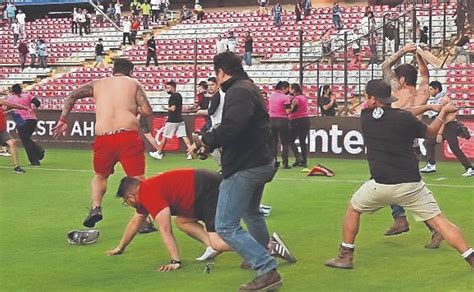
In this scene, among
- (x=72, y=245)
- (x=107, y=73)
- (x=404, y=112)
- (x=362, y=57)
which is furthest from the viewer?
(x=107, y=73)

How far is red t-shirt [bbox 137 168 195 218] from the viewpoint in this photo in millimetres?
7918

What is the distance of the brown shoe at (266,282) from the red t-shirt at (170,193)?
129 cm

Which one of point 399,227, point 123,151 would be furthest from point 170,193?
point 399,227

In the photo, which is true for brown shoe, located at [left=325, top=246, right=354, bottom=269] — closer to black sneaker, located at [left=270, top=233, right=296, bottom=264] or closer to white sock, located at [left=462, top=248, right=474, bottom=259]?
black sneaker, located at [left=270, top=233, right=296, bottom=264]

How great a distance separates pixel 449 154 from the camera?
18.3 metres

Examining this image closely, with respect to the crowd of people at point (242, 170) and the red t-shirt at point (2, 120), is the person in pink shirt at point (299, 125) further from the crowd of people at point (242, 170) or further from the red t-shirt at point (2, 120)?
the crowd of people at point (242, 170)

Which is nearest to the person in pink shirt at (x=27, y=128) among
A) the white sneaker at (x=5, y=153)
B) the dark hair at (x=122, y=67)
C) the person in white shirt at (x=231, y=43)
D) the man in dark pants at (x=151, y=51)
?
the white sneaker at (x=5, y=153)

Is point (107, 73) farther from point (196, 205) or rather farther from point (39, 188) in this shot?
point (196, 205)

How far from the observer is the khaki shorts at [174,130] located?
20.0m

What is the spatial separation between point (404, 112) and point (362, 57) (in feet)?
58.4

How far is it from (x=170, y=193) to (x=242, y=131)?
1416mm

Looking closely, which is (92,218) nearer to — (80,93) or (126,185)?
(80,93)

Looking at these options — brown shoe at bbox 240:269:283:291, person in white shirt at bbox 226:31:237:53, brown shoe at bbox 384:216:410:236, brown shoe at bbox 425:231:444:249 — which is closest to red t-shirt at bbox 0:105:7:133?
brown shoe at bbox 384:216:410:236

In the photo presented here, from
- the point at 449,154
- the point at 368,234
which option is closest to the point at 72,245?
the point at 368,234
